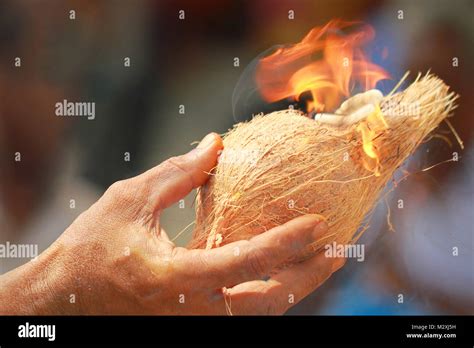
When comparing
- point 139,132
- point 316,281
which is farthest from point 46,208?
point 316,281

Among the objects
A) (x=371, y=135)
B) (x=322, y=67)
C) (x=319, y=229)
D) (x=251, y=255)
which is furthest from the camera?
(x=322, y=67)

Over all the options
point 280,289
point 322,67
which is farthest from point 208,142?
point 322,67

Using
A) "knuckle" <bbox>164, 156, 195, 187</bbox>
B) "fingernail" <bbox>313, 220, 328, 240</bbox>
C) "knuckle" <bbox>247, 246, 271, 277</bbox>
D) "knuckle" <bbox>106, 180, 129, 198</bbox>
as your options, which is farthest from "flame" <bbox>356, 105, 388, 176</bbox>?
"knuckle" <bbox>106, 180, 129, 198</bbox>

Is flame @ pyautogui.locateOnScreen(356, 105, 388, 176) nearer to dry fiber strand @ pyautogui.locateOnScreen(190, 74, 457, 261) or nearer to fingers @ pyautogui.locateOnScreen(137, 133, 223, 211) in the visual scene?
dry fiber strand @ pyautogui.locateOnScreen(190, 74, 457, 261)

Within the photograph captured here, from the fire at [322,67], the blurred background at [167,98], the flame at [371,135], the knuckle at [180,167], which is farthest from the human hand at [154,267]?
the fire at [322,67]

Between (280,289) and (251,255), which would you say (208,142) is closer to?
(251,255)
